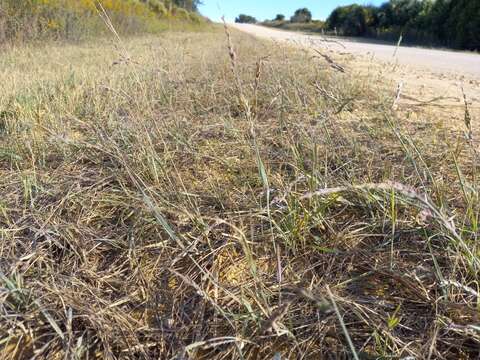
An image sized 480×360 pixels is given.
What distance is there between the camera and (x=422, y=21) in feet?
69.0

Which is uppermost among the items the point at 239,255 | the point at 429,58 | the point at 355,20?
the point at 355,20

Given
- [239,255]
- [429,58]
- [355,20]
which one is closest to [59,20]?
[239,255]

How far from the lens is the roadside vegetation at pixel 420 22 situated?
53.9ft

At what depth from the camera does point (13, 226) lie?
1311 millimetres

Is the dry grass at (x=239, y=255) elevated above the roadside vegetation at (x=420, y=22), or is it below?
below

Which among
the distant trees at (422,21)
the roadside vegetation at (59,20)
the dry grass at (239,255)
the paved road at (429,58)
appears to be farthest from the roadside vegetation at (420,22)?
the dry grass at (239,255)

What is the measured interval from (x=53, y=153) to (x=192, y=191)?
96 cm

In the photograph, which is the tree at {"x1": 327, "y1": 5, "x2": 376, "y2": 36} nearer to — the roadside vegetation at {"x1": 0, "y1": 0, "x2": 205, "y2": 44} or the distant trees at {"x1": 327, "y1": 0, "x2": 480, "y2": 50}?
the distant trees at {"x1": 327, "y1": 0, "x2": 480, "y2": 50}

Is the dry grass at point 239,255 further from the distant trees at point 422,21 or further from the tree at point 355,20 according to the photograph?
the tree at point 355,20

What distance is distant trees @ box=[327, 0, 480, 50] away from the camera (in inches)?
646

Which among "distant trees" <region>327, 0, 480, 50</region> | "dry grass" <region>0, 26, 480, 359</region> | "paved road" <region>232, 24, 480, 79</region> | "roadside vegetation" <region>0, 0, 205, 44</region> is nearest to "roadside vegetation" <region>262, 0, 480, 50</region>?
"distant trees" <region>327, 0, 480, 50</region>

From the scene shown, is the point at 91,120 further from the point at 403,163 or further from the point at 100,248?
the point at 403,163

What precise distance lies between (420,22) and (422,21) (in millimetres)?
162

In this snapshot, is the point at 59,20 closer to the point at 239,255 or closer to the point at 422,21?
the point at 239,255
